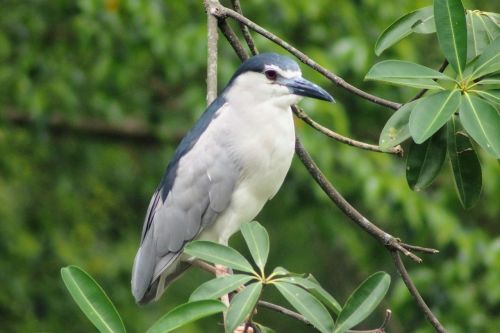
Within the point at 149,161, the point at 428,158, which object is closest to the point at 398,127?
the point at 428,158

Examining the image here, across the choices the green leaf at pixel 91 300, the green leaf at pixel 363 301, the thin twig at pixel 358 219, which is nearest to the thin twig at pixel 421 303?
the thin twig at pixel 358 219

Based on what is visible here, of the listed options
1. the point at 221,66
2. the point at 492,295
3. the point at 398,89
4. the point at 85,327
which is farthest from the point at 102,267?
the point at 492,295

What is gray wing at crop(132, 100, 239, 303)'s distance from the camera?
3.45m

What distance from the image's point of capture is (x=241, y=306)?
2115mm

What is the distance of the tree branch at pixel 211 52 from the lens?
3012mm

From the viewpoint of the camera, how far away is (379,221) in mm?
6328

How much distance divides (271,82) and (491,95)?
1071 millimetres

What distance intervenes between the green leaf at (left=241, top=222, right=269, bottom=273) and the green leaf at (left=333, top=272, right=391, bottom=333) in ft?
0.76

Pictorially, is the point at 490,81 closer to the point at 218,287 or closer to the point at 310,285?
the point at 310,285

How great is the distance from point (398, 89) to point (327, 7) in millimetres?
631

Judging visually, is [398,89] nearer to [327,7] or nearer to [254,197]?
[327,7]

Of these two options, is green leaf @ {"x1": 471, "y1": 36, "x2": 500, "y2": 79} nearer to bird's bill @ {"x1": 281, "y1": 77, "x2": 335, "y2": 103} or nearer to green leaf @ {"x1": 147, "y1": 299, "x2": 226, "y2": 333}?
bird's bill @ {"x1": 281, "y1": 77, "x2": 335, "y2": 103}

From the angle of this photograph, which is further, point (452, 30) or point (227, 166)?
point (227, 166)

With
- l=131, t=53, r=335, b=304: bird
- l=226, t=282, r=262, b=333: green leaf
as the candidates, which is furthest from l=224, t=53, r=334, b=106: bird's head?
l=226, t=282, r=262, b=333: green leaf
